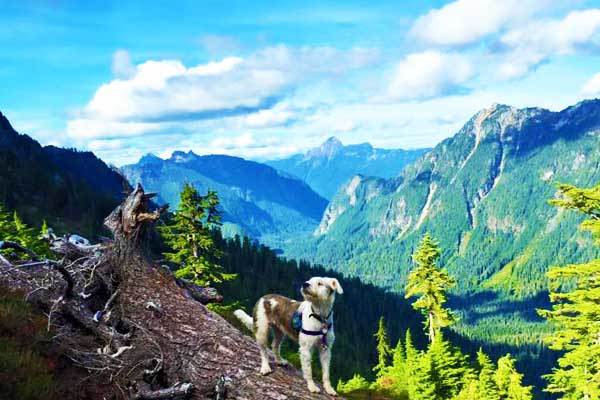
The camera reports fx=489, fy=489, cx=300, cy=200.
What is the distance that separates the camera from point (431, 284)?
141ft

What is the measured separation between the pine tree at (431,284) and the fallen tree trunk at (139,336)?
32.8m

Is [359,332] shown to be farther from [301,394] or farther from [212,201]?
[301,394]

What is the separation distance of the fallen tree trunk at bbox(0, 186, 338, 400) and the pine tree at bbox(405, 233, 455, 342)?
1290 inches

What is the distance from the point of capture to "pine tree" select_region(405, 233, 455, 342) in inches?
1683

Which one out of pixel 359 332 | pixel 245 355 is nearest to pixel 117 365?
pixel 245 355

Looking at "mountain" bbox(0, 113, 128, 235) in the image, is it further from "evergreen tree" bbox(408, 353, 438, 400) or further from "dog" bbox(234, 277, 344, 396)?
"dog" bbox(234, 277, 344, 396)

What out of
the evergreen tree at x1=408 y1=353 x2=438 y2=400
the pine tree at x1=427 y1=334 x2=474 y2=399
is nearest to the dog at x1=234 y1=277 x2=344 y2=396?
the evergreen tree at x1=408 y1=353 x2=438 y2=400

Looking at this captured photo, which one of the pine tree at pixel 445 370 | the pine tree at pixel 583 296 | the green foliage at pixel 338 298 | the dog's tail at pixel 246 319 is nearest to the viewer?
the dog's tail at pixel 246 319

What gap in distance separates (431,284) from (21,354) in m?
39.1

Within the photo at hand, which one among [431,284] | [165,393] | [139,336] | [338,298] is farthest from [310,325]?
[338,298]

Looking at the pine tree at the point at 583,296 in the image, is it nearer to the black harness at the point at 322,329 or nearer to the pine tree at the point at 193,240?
the black harness at the point at 322,329

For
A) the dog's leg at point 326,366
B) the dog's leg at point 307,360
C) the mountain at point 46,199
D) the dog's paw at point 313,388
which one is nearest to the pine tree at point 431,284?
the dog's leg at point 326,366

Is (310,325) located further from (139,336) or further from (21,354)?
(21,354)

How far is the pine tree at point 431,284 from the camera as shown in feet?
140
